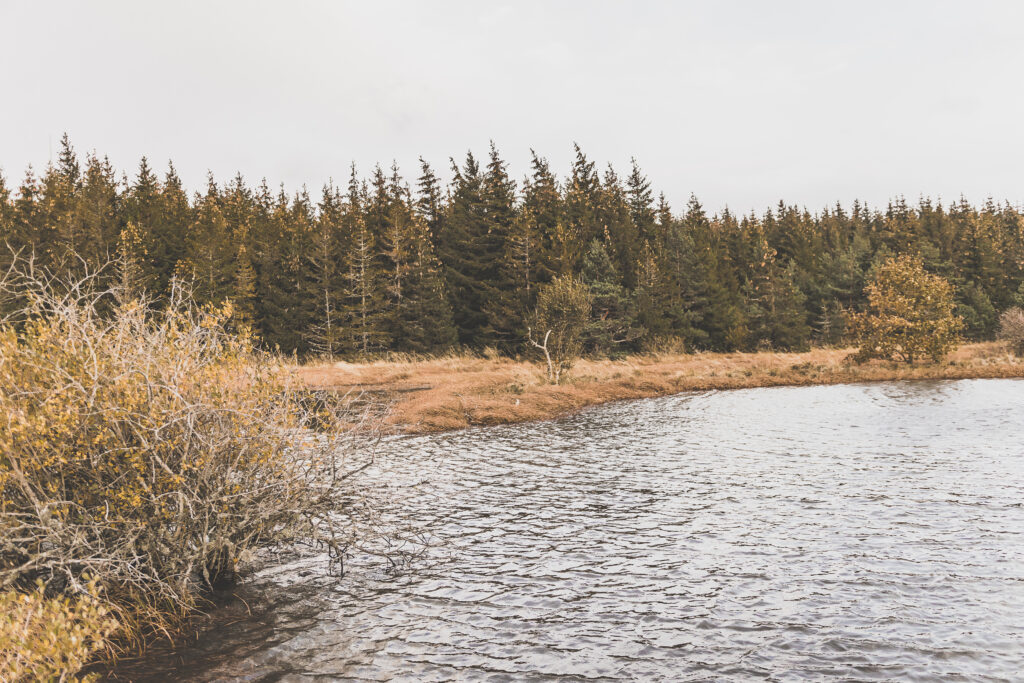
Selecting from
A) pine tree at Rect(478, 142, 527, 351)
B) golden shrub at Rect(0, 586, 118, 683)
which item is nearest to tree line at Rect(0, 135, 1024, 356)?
pine tree at Rect(478, 142, 527, 351)

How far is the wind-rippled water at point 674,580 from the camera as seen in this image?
7.45 meters

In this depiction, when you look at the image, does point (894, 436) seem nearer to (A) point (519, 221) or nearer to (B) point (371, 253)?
(A) point (519, 221)

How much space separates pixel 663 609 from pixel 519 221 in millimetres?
43697

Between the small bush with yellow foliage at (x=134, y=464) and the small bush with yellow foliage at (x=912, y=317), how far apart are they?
137 feet

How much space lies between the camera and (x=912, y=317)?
4081 cm

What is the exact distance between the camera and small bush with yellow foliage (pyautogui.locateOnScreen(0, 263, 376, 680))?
750 cm

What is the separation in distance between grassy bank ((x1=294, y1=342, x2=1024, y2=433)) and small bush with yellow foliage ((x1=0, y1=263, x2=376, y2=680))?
14972 mm

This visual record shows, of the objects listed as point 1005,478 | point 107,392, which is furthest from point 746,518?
point 107,392

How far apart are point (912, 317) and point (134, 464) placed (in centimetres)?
4497

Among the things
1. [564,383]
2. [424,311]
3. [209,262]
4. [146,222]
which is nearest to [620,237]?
[424,311]

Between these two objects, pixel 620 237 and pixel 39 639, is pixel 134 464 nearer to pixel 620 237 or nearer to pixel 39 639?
pixel 39 639

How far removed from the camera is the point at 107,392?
7.89m

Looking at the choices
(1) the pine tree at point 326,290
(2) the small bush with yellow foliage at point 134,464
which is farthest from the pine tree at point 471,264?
(2) the small bush with yellow foliage at point 134,464

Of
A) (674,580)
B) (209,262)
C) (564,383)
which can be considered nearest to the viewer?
(674,580)
